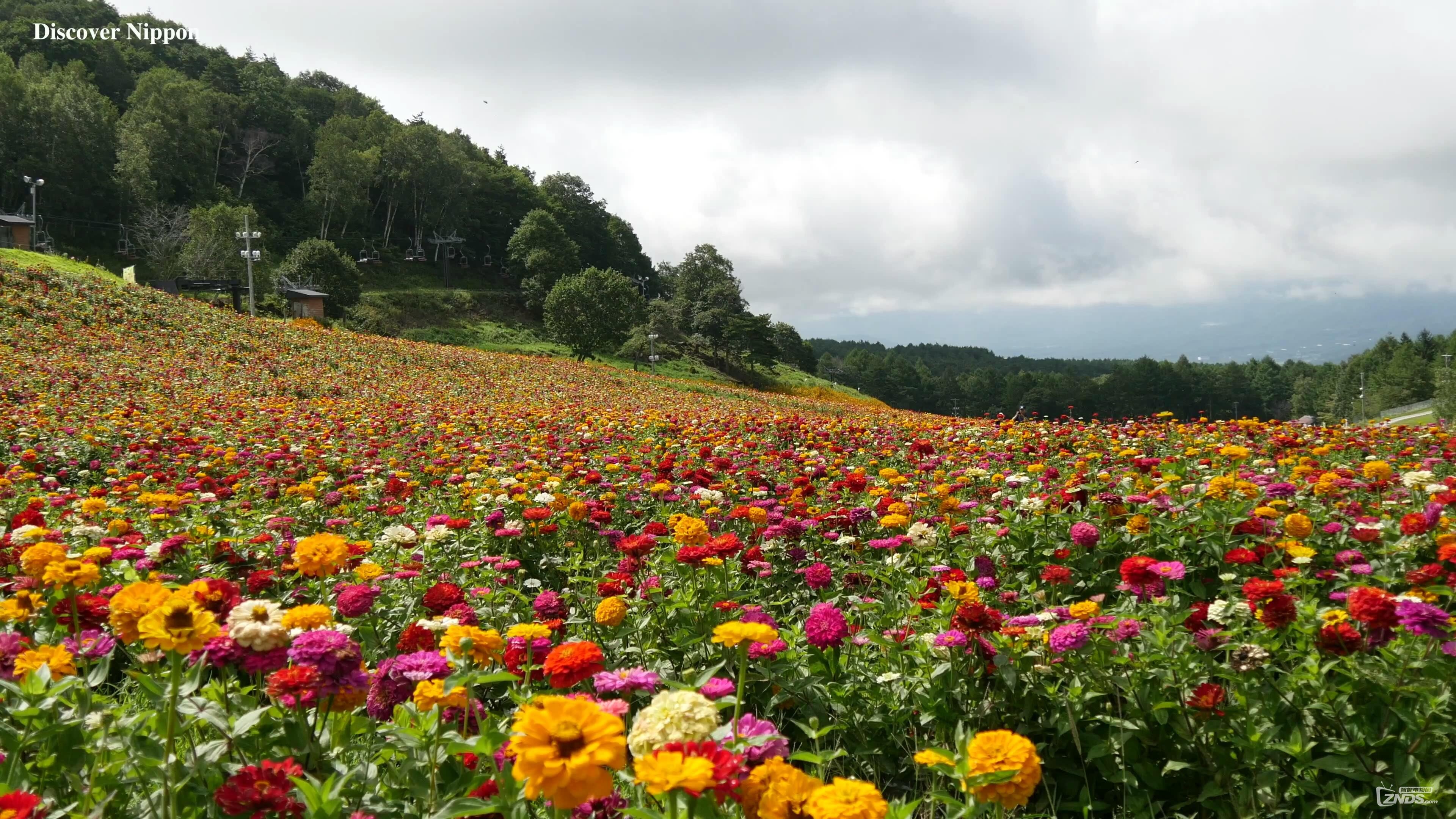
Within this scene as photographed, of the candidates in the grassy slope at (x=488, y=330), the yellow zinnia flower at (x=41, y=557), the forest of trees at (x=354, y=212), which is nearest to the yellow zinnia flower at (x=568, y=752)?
the yellow zinnia flower at (x=41, y=557)

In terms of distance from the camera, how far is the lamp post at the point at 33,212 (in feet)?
131

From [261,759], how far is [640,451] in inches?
221

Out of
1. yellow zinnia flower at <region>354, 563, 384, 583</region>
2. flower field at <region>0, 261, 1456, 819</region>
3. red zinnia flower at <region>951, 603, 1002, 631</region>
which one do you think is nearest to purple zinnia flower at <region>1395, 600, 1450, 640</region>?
flower field at <region>0, 261, 1456, 819</region>

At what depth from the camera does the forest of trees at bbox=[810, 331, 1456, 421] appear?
87.1 metres

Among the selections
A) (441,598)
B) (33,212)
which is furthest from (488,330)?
(441,598)

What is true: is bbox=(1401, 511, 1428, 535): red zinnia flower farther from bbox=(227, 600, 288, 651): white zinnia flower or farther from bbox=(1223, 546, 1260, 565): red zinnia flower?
bbox=(227, 600, 288, 651): white zinnia flower

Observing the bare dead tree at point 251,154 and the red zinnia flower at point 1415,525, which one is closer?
the red zinnia flower at point 1415,525

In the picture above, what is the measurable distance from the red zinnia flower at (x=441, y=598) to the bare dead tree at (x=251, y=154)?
2977 inches

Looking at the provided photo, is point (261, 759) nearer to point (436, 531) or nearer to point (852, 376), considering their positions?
point (436, 531)

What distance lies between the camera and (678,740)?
132cm

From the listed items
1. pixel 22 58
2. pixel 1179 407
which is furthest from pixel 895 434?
pixel 1179 407

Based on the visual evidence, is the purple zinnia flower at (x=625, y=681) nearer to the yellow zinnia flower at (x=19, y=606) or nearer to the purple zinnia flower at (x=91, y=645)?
the purple zinnia flower at (x=91, y=645)

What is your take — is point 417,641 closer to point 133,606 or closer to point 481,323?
point 133,606

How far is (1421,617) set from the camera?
190cm
